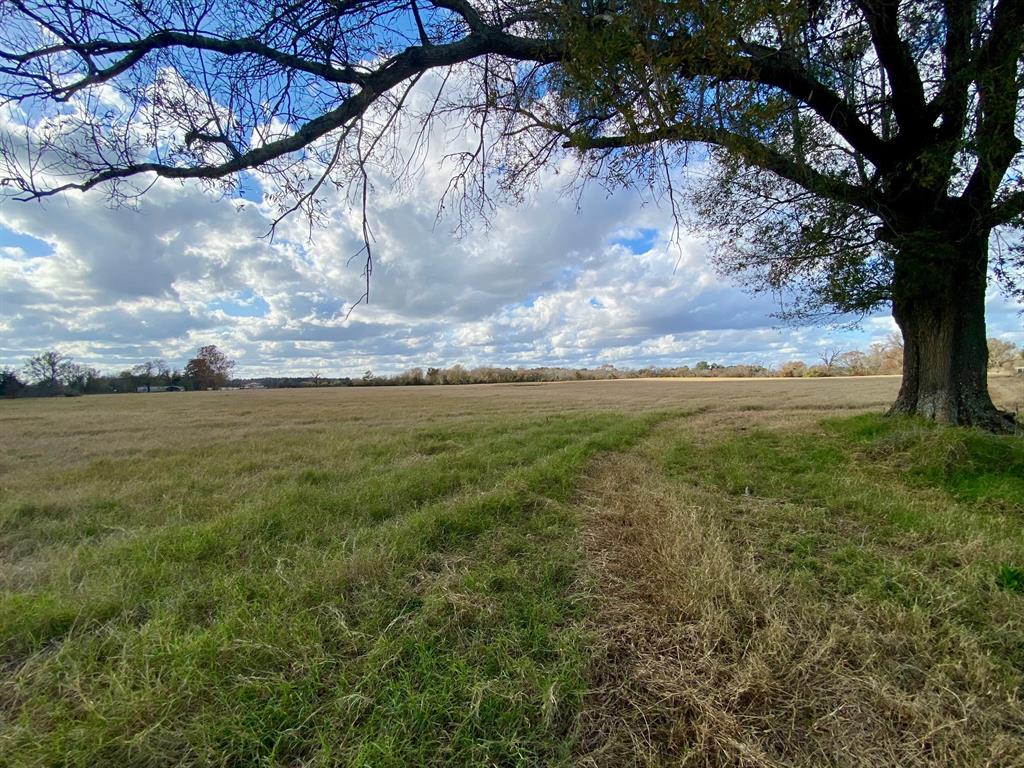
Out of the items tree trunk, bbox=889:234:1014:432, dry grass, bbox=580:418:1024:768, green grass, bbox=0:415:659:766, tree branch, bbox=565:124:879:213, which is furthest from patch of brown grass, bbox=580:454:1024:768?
tree trunk, bbox=889:234:1014:432

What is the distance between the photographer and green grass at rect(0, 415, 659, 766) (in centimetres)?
184

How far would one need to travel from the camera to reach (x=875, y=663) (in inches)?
87.1

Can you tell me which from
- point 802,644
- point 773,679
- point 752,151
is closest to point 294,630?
point 773,679

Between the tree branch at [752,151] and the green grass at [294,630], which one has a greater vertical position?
the tree branch at [752,151]

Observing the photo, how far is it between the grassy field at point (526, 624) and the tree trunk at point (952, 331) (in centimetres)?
216

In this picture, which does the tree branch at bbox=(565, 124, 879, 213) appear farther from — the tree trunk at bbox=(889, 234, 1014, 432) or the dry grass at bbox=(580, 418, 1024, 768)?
the dry grass at bbox=(580, 418, 1024, 768)

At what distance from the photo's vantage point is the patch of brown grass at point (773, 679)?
1.76 m

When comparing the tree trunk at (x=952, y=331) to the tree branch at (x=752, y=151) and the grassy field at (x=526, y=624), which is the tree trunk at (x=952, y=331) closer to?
the tree branch at (x=752, y=151)

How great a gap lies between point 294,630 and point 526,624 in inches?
57.3

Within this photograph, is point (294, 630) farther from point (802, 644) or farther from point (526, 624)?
point (802, 644)

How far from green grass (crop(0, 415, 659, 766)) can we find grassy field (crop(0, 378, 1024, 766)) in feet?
0.05

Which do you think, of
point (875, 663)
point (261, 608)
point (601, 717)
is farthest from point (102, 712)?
point (875, 663)

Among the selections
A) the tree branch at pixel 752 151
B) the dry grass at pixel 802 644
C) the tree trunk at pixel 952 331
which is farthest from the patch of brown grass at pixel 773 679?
the tree trunk at pixel 952 331

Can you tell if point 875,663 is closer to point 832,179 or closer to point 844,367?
point 832,179
